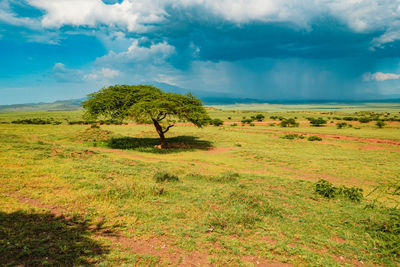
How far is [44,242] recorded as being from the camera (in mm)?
5719

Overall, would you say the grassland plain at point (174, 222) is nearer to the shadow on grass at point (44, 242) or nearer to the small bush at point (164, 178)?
the shadow on grass at point (44, 242)

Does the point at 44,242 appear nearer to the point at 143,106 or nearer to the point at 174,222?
the point at 174,222

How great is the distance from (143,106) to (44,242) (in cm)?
2050

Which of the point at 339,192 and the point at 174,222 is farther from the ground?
the point at 174,222

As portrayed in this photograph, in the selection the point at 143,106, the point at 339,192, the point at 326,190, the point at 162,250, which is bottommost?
the point at 339,192

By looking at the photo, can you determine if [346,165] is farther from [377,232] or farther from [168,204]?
[168,204]

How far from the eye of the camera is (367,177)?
17.2 meters

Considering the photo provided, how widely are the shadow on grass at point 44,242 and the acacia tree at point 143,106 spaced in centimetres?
1859

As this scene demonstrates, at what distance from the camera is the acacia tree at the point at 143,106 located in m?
25.3

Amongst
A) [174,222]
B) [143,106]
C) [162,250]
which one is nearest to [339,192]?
[174,222]

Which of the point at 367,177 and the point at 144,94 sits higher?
the point at 144,94

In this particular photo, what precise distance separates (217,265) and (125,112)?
75.1 ft

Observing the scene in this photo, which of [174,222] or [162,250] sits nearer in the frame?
[162,250]

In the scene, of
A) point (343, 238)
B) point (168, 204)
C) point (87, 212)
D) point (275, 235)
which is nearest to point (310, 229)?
point (343, 238)
